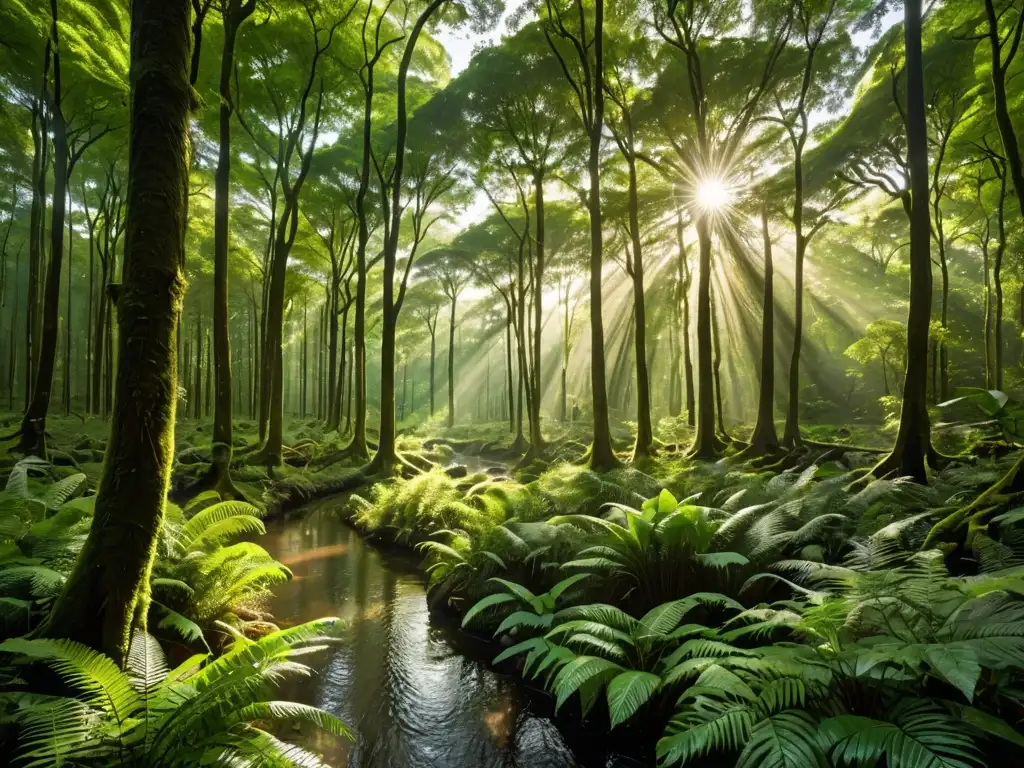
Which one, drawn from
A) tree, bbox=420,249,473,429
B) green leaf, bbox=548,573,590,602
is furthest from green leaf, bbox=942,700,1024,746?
tree, bbox=420,249,473,429

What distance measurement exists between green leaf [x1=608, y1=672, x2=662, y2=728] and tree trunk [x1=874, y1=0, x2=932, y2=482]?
5777 mm

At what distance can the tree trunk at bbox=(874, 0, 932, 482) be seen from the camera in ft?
22.3

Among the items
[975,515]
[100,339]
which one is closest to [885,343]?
[975,515]

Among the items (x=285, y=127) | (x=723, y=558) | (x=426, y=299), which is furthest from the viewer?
(x=426, y=299)

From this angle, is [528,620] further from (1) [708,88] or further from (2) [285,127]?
(2) [285,127]

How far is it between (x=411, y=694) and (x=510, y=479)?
331 inches

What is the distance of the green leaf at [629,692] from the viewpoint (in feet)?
9.75

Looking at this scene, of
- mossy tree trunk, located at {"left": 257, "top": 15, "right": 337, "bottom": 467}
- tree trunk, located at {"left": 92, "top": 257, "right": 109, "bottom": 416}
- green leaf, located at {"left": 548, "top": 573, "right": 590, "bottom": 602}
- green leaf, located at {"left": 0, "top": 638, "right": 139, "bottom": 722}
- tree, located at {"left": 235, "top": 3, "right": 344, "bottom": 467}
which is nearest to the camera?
green leaf, located at {"left": 0, "top": 638, "right": 139, "bottom": 722}

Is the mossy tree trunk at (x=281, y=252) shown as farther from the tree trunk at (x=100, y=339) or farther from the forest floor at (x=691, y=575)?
the tree trunk at (x=100, y=339)

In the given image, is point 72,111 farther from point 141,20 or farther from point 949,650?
point 949,650

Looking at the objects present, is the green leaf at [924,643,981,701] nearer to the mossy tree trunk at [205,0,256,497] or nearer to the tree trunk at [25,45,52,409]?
the mossy tree trunk at [205,0,256,497]

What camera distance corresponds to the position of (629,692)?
314 cm

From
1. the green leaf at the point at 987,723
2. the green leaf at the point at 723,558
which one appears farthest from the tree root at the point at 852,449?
the green leaf at the point at 987,723

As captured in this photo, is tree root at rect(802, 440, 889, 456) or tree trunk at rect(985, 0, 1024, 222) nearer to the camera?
tree trunk at rect(985, 0, 1024, 222)
